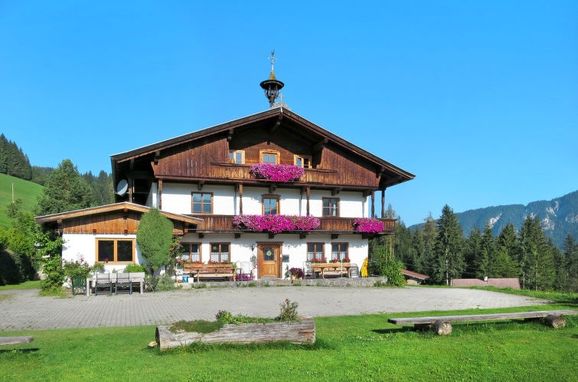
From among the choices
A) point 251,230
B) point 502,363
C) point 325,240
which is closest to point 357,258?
point 325,240

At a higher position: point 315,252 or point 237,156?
point 237,156

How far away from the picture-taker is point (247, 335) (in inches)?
338

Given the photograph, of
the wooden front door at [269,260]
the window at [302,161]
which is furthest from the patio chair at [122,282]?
the window at [302,161]

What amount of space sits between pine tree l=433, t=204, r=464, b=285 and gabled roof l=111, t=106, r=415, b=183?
4821 cm

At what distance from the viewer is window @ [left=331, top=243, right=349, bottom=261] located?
2988 centimetres

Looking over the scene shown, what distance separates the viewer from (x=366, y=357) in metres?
7.87

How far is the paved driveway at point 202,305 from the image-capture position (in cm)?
1325

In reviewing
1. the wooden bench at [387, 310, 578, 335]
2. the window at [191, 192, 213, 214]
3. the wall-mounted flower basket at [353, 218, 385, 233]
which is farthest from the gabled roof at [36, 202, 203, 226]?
the wooden bench at [387, 310, 578, 335]

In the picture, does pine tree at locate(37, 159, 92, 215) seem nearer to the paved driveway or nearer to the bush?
the bush

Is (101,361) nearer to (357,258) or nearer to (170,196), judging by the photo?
(170,196)

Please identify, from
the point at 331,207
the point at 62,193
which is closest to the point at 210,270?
the point at 331,207

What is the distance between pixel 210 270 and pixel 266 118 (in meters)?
9.26

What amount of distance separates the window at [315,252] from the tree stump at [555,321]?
18.4 meters

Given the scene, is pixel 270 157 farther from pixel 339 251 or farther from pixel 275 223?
pixel 339 251
